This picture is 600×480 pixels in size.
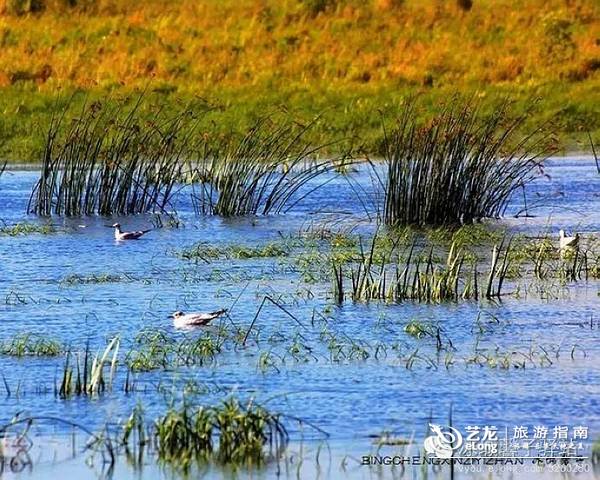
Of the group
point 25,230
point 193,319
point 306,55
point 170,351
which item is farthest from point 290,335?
point 306,55

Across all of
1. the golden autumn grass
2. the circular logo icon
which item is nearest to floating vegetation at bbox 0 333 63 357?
the circular logo icon

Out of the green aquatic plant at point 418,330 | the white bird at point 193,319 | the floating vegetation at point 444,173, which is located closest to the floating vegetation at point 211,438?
the white bird at point 193,319

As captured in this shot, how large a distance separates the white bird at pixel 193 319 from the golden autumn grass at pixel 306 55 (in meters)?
14.0

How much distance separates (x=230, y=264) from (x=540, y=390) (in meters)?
5.67

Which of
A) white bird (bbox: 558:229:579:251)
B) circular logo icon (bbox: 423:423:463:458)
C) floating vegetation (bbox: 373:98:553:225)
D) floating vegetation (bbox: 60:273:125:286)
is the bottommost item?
circular logo icon (bbox: 423:423:463:458)

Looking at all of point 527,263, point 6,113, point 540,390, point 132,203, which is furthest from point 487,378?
point 6,113

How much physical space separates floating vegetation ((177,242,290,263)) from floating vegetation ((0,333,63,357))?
4096 mm

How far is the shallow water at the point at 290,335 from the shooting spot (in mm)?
8344

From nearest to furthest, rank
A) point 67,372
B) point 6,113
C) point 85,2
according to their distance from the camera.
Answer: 1. point 67,372
2. point 6,113
3. point 85,2

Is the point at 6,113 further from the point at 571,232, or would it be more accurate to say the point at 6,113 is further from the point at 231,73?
the point at 571,232

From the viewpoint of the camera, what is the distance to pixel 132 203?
59.5ft

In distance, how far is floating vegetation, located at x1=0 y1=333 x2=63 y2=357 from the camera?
9.97 meters

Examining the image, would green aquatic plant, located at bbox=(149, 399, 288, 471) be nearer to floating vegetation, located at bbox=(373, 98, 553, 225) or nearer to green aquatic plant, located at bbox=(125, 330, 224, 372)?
green aquatic plant, located at bbox=(125, 330, 224, 372)

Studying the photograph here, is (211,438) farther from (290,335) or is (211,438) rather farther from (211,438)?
(290,335)
